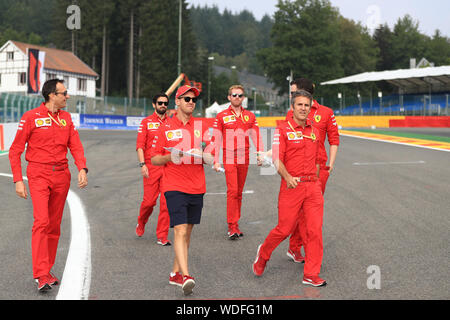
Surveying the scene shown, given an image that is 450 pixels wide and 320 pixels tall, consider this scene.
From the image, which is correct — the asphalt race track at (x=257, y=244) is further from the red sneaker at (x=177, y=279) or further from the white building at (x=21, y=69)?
the white building at (x=21, y=69)

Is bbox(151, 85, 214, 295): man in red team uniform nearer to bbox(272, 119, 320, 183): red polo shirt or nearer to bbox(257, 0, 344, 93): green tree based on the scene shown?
bbox(272, 119, 320, 183): red polo shirt

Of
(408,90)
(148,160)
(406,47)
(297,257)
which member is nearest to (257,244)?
(297,257)

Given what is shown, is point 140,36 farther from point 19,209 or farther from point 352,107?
point 19,209

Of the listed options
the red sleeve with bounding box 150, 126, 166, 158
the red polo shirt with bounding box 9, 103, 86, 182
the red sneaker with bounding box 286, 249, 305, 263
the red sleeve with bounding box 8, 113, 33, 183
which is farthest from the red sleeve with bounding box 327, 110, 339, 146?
the red sleeve with bounding box 8, 113, 33, 183

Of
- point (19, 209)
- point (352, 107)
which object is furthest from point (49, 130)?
point (352, 107)

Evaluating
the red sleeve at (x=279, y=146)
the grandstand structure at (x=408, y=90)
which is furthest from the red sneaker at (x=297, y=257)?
the grandstand structure at (x=408, y=90)

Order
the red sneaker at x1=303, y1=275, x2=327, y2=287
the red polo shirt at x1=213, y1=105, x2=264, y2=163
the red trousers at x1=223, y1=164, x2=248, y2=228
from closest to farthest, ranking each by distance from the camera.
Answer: the red sneaker at x1=303, y1=275, x2=327, y2=287, the red trousers at x1=223, y1=164, x2=248, y2=228, the red polo shirt at x1=213, y1=105, x2=264, y2=163

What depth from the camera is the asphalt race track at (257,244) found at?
16.1 feet

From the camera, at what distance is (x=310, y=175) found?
17.5 feet

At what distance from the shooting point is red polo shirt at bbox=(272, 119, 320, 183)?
17.4 ft

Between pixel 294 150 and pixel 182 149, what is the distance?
1021mm

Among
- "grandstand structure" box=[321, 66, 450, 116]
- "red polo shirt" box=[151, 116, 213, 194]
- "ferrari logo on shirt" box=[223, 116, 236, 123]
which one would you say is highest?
"grandstand structure" box=[321, 66, 450, 116]

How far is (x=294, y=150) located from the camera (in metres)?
5.33

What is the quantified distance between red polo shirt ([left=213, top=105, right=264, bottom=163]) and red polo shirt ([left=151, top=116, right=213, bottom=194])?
91.2 inches
